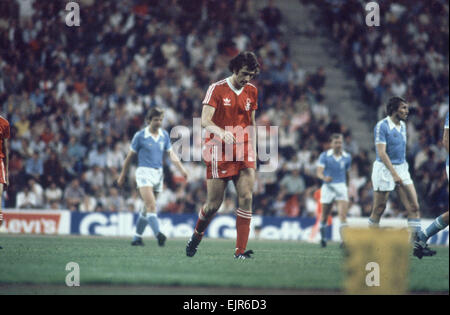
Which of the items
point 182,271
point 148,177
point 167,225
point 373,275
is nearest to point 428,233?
point 182,271

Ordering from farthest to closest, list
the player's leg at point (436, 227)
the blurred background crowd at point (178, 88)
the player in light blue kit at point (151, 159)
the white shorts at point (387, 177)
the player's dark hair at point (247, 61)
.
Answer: the blurred background crowd at point (178, 88), the player in light blue kit at point (151, 159), the white shorts at point (387, 177), the player's leg at point (436, 227), the player's dark hair at point (247, 61)

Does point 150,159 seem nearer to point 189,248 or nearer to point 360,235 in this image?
point 189,248

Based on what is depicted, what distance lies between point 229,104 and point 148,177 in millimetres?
3955

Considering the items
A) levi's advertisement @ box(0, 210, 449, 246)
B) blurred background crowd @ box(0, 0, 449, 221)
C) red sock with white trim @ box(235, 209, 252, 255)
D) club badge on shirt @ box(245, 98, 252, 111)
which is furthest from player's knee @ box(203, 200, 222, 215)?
blurred background crowd @ box(0, 0, 449, 221)

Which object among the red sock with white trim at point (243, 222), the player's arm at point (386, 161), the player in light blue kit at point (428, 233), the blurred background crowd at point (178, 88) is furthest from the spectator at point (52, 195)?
the player in light blue kit at point (428, 233)

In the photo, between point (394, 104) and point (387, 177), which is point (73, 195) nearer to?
point (387, 177)

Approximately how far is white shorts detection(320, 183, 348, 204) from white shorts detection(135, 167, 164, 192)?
3645 mm

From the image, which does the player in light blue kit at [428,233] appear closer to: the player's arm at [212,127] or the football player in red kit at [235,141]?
the football player in red kit at [235,141]

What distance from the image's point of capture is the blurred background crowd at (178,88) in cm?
1855

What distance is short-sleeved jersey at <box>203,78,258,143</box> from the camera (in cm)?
918

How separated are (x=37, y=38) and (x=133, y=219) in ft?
20.7

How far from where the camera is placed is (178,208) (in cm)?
1866

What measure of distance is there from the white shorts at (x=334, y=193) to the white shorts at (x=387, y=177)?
3124 mm

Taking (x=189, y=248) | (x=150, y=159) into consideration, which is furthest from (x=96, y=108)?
(x=189, y=248)
